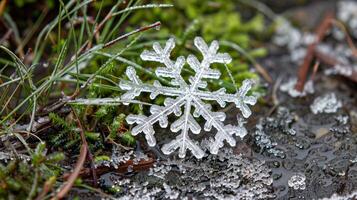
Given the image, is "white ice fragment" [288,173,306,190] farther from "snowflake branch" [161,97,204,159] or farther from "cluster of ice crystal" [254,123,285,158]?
"snowflake branch" [161,97,204,159]

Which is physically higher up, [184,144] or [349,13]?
[349,13]

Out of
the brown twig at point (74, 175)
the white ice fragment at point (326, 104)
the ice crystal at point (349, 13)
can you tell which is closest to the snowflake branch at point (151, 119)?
the brown twig at point (74, 175)

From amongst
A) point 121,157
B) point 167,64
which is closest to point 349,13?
point 167,64

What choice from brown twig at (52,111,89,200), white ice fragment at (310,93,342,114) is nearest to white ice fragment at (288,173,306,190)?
white ice fragment at (310,93,342,114)

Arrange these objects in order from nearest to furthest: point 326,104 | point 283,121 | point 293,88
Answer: point 283,121 → point 326,104 → point 293,88

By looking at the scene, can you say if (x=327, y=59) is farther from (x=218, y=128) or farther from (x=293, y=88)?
(x=218, y=128)

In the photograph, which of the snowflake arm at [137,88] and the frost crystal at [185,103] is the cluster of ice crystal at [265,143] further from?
the snowflake arm at [137,88]
